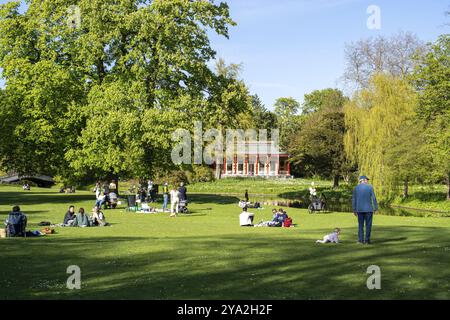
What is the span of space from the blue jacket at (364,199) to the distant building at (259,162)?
3032 inches

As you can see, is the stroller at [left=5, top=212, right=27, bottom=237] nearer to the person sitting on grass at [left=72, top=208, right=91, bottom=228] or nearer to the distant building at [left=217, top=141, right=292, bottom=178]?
the person sitting on grass at [left=72, top=208, right=91, bottom=228]

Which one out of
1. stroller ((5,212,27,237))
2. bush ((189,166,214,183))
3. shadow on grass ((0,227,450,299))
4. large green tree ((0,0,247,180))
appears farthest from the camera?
bush ((189,166,214,183))

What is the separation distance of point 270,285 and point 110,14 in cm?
3562

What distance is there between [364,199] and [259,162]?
3326 inches

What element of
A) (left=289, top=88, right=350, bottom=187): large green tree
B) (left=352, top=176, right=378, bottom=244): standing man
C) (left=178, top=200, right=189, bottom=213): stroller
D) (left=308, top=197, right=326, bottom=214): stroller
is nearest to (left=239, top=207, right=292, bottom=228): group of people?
(left=178, top=200, right=189, bottom=213): stroller

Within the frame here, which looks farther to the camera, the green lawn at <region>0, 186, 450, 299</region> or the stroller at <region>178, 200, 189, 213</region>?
the stroller at <region>178, 200, 189, 213</region>

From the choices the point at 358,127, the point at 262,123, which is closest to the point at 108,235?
the point at 358,127

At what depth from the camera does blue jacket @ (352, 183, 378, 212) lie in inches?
671

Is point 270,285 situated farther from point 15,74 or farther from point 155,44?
point 15,74

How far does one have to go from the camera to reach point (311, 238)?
20.0 metres

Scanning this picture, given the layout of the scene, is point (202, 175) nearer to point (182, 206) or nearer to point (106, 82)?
point (106, 82)

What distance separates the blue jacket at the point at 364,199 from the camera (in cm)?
1703

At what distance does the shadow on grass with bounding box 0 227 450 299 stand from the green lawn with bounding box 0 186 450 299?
21 mm

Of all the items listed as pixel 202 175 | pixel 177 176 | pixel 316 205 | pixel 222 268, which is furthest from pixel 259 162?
pixel 222 268
